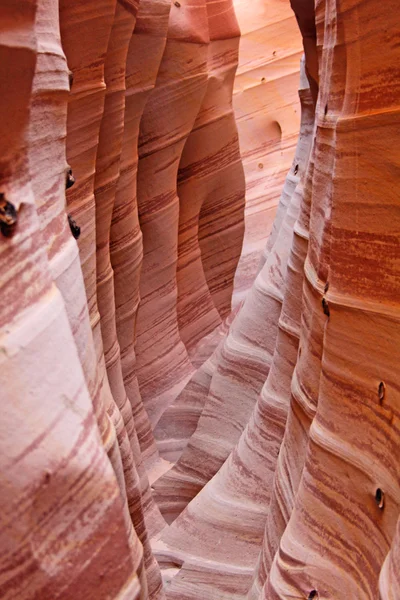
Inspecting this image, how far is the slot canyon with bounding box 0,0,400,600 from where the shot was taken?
126 cm

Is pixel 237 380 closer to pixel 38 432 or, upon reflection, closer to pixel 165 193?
pixel 165 193

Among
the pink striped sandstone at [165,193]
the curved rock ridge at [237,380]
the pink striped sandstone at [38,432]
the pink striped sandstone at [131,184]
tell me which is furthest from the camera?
the pink striped sandstone at [165,193]

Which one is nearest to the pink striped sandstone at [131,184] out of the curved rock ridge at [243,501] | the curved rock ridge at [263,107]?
the curved rock ridge at [243,501]

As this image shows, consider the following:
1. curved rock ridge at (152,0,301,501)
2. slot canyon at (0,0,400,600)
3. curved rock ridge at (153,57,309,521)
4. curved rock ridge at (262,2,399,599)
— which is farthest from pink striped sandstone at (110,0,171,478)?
curved rock ridge at (152,0,301,501)

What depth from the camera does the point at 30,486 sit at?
1.22 m

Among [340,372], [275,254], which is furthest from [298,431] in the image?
[275,254]

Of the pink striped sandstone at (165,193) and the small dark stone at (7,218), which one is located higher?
the small dark stone at (7,218)

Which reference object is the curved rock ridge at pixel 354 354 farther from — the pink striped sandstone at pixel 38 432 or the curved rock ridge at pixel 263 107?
the curved rock ridge at pixel 263 107

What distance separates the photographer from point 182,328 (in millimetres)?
5227

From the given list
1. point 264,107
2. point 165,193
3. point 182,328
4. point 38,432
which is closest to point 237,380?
point 165,193

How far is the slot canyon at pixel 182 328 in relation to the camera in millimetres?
1259

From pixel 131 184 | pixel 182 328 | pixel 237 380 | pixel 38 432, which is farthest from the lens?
pixel 182 328

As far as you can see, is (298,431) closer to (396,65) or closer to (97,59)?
(396,65)

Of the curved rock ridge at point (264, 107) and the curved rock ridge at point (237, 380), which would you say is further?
the curved rock ridge at point (264, 107)
